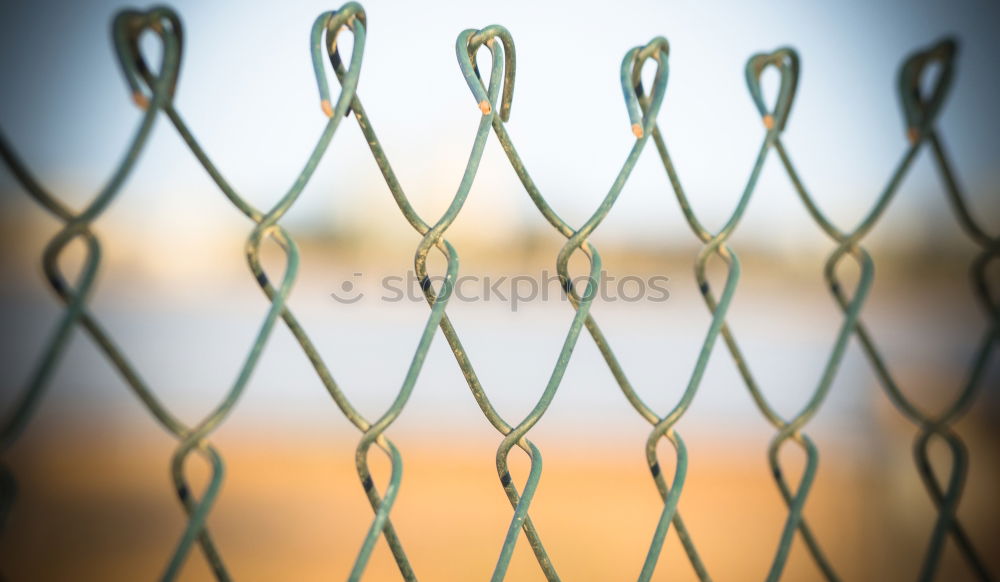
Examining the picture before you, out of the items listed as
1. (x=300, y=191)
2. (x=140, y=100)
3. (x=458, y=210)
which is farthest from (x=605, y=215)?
(x=140, y=100)

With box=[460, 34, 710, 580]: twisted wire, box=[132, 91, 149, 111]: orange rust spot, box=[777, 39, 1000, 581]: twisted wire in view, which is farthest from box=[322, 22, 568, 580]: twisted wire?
box=[777, 39, 1000, 581]: twisted wire

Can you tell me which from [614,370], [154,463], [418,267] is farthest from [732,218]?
[154,463]

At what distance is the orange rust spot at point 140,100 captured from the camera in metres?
0.45

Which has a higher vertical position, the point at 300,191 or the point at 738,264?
the point at 738,264

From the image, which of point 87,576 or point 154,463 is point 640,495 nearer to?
point 87,576

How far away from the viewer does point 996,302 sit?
699mm

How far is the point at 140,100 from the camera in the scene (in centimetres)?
45

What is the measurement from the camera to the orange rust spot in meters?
0.45

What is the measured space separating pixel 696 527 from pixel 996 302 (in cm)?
285

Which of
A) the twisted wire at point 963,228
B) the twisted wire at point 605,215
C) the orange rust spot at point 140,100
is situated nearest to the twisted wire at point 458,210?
the twisted wire at point 605,215

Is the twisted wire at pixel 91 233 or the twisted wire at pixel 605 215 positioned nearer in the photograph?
the twisted wire at pixel 91 233

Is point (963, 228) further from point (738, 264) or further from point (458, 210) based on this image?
point (458, 210)

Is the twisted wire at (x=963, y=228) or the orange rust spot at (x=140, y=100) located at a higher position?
the twisted wire at (x=963, y=228)

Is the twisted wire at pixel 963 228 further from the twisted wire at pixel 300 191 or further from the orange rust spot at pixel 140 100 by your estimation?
the orange rust spot at pixel 140 100
